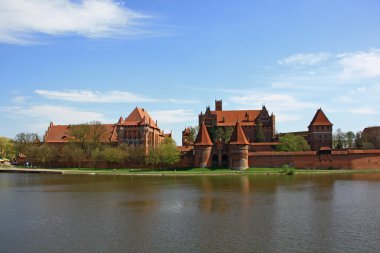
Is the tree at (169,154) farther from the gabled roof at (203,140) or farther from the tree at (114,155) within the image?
the tree at (114,155)

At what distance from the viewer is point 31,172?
64250 millimetres

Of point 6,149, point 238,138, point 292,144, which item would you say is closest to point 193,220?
point 238,138

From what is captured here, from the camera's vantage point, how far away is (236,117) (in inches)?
3073

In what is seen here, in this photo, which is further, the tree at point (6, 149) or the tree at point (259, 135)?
the tree at point (6, 149)

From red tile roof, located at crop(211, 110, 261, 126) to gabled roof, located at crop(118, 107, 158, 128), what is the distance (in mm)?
12574

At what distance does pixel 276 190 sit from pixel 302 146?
31236 mm

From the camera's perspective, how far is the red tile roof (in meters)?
77.4

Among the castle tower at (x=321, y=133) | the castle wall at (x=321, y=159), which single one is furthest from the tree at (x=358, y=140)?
the castle wall at (x=321, y=159)

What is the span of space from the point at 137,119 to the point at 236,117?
1805 cm

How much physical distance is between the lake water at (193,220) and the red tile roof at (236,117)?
42.3m

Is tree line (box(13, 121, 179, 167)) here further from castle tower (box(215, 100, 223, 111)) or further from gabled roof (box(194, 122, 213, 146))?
castle tower (box(215, 100, 223, 111))

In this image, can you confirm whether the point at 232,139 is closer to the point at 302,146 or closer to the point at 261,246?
the point at 302,146

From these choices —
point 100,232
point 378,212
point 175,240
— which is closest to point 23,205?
point 100,232

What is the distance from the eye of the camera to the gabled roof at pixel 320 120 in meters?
66.9
